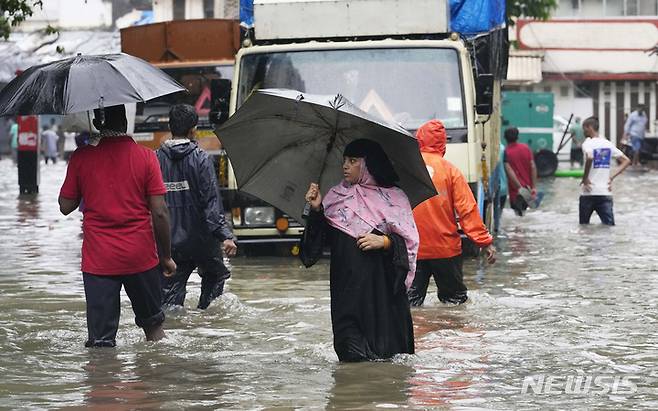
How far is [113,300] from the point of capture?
8773 millimetres

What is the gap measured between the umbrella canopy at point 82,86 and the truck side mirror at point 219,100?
625 centimetres

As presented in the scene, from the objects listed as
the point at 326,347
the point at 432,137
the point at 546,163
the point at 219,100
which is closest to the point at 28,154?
the point at 546,163

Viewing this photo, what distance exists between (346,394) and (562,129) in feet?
115

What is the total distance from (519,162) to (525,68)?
33343 millimetres

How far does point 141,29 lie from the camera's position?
942 inches

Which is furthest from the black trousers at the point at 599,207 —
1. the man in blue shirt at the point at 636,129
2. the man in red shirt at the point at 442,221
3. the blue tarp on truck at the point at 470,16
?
the man in blue shirt at the point at 636,129

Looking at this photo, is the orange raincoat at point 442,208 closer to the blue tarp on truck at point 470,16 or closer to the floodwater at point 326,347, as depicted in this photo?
the floodwater at point 326,347

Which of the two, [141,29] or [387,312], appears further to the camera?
[141,29]

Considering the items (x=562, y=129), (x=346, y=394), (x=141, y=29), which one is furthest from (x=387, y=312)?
(x=562, y=129)

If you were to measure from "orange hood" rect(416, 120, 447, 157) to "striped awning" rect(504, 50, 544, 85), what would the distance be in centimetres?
4240

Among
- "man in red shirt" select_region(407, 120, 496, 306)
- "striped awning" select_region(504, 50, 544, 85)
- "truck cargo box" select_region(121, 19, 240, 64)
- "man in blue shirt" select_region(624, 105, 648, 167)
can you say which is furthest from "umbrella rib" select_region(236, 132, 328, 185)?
"striped awning" select_region(504, 50, 544, 85)

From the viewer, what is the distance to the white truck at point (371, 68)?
49.2 ft

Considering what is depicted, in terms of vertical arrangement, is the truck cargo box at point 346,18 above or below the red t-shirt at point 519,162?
above

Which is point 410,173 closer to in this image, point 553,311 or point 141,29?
point 553,311
